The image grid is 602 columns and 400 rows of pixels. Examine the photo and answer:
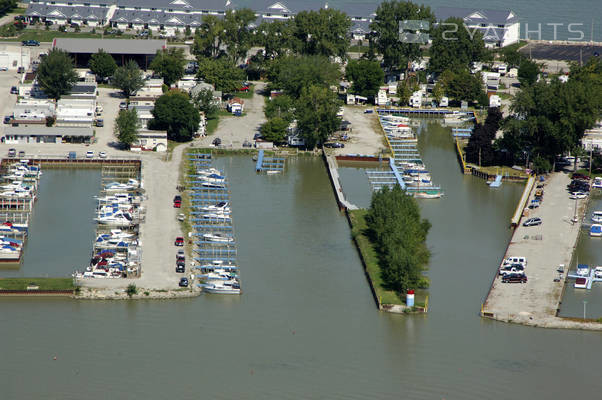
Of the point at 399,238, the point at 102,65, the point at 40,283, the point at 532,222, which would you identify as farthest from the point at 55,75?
the point at 532,222

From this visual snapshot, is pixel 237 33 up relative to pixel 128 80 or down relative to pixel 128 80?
up

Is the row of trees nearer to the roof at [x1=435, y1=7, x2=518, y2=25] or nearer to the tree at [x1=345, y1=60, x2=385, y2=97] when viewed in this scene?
the tree at [x1=345, y1=60, x2=385, y2=97]

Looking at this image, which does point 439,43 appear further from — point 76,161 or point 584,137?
point 76,161

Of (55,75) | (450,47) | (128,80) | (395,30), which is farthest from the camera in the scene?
(395,30)

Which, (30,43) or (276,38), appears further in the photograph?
(30,43)

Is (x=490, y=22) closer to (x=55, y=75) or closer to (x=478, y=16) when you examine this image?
(x=478, y=16)

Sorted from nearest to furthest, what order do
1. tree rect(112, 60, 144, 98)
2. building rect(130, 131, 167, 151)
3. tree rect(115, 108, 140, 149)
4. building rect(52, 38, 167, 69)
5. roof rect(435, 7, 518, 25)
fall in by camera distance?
tree rect(115, 108, 140, 149), building rect(130, 131, 167, 151), tree rect(112, 60, 144, 98), building rect(52, 38, 167, 69), roof rect(435, 7, 518, 25)

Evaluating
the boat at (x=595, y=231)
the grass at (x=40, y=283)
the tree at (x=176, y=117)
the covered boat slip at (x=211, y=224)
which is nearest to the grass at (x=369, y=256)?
the covered boat slip at (x=211, y=224)

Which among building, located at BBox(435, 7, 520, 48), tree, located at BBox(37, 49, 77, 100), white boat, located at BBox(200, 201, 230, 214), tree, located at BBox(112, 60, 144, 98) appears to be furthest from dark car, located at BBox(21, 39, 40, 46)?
white boat, located at BBox(200, 201, 230, 214)
